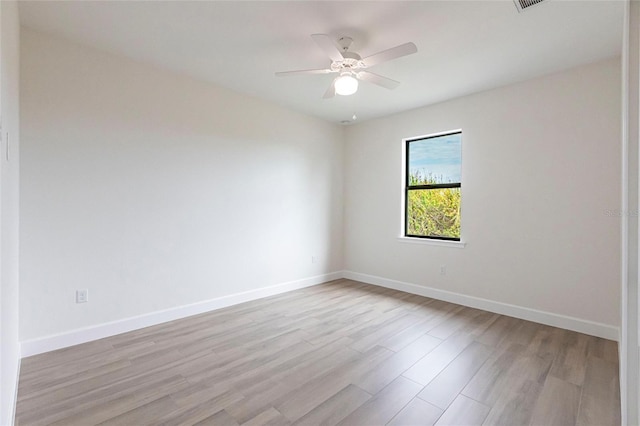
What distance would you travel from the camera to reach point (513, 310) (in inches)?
134

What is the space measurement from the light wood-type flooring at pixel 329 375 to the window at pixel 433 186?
136cm

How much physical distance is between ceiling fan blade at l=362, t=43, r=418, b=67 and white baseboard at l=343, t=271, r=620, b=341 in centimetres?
299

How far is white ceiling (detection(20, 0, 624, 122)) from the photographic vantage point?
2162mm

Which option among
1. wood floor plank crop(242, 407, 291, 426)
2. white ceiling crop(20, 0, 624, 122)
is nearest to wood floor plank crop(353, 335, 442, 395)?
wood floor plank crop(242, 407, 291, 426)

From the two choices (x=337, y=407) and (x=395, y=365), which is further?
(x=395, y=365)

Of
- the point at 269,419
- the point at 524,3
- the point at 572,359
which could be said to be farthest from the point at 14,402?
the point at 524,3

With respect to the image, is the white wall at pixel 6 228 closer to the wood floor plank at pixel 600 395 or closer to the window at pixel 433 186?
the wood floor plank at pixel 600 395

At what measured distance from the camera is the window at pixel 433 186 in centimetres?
404

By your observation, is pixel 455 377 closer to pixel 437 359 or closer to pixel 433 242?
pixel 437 359

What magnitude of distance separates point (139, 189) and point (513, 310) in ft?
14.0

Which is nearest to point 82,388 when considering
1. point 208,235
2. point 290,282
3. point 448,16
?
point 208,235

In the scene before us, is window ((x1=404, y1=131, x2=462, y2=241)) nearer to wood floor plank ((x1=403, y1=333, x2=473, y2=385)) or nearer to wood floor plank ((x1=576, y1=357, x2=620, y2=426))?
wood floor plank ((x1=403, y1=333, x2=473, y2=385))

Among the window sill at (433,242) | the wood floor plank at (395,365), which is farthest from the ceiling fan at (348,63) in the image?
the wood floor plank at (395,365)

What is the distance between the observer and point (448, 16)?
2234mm
